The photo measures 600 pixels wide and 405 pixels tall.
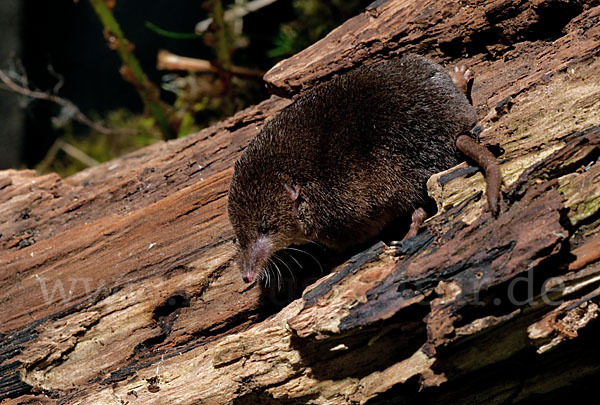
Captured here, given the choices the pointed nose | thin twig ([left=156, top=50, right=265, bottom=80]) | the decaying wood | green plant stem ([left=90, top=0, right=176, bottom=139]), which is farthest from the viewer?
thin twig ([left=156, top=50, right=265, bottom=80])

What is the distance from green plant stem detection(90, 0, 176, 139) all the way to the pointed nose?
2.25 metres

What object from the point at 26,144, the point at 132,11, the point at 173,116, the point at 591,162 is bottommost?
the point at 591,162

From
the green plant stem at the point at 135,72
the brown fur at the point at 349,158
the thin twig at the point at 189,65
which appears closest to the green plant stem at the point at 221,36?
the thin twig at the point at 189,65

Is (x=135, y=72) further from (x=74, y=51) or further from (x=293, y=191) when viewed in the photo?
(x=293, y=191)

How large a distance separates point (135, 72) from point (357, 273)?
2775 mm

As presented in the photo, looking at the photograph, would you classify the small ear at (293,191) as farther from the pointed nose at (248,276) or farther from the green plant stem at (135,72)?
the green plant stem at (135,72)

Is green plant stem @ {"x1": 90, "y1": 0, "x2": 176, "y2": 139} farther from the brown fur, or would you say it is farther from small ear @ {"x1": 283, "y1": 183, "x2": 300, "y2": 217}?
small ear @ {"x1": 283, "y1": 183, "x2": 300, "y2": 217}

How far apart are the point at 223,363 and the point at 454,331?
38.4 inches

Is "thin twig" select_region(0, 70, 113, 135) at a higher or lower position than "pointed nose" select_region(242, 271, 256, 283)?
higher

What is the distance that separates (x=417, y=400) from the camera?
221cm

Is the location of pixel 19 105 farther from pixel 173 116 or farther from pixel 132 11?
pixel 173 116

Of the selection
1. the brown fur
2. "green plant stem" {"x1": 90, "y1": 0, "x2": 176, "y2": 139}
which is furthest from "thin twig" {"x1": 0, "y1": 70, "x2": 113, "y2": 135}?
the brown fur

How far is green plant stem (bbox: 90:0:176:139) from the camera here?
3.90 metres

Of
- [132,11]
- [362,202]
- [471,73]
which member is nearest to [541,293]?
[362,202]
